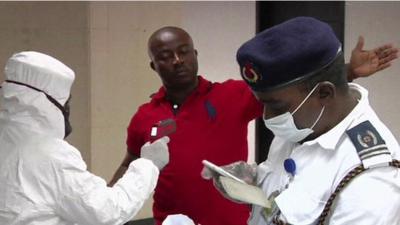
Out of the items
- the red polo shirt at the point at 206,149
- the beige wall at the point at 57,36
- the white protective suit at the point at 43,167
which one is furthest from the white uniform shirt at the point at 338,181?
the beige wall at the point at 57,36

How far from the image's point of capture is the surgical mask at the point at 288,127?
3.48 feet

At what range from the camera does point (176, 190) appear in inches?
74.4

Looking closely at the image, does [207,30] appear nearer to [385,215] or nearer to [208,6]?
[208,6]

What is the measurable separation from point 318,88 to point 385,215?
0.26 m

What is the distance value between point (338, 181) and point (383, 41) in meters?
2.03

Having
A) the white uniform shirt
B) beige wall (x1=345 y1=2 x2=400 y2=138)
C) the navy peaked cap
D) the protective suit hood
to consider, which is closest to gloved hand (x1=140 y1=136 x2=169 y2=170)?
the protective suit hood

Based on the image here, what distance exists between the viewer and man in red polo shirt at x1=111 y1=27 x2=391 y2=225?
6.08 feet

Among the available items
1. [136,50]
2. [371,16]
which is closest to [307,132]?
[371,16]

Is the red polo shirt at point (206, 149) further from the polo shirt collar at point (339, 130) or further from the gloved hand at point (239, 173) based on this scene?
the polo shirt collar at point (339, 130)

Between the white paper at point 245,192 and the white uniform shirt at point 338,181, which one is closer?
the white uniform shirt at point 338,181

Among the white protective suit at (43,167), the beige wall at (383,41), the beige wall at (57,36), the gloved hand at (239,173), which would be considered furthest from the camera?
the beige wall at (57,36)

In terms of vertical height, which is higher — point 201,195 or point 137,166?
point 137,166

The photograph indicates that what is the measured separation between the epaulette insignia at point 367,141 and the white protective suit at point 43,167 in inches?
30.4

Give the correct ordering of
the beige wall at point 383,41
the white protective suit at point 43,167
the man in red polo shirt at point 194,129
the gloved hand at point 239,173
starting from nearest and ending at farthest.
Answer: the gloved hand at point 239,173 < the white protective suit at point 43,167 < the man in red polo shirt at point 194,129 < the beige wall at point 383,41
